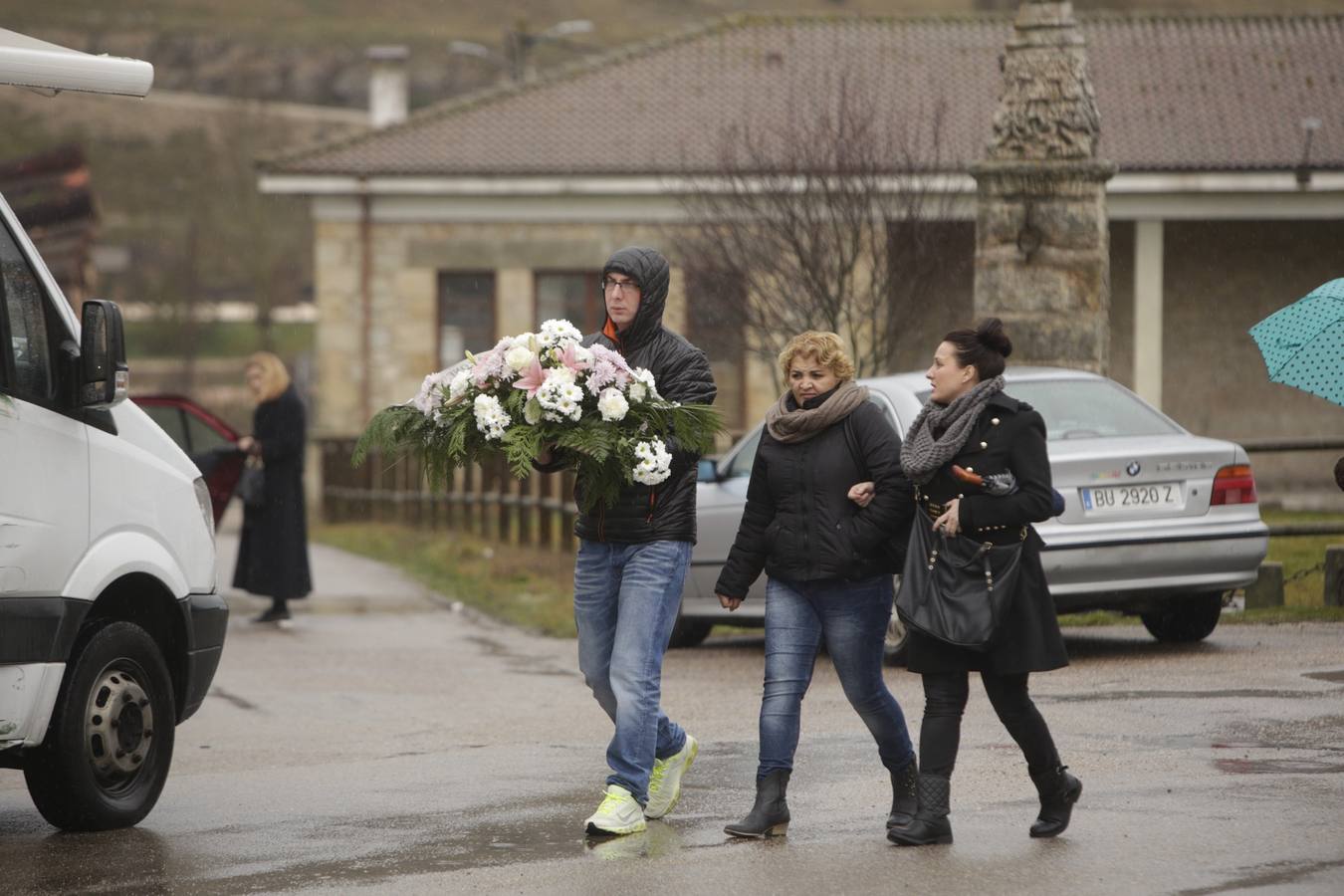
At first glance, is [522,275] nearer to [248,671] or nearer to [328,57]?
[248,671]

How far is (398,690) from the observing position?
11.3 m

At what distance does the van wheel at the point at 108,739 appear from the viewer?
22.7 ft

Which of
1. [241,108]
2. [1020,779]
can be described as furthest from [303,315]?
[1020,779]

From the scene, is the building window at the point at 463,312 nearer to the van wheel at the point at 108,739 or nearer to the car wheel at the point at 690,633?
the car wheel at the point at 690,633

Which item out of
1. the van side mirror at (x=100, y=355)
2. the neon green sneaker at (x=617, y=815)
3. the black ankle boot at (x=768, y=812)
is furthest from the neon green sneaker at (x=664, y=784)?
the van side mirror at (x=100, y=355)

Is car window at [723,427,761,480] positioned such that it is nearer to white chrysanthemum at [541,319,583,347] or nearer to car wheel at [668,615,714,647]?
car wheel at [668,615,714,647]

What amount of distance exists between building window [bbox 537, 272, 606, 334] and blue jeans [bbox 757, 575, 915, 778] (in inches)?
1074

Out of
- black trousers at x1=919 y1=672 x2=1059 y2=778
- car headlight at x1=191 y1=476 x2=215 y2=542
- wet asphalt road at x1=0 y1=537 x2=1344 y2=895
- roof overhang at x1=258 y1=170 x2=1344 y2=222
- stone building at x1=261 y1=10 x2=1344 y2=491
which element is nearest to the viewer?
wet asphalt road at x1=0 y1=537 x2=1344 y2=895

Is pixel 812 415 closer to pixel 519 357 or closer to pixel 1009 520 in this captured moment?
pixel 1009 520

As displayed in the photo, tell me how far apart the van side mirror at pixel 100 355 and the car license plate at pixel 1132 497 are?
5336mm

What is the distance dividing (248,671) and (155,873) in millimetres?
5965

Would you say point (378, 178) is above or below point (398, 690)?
above

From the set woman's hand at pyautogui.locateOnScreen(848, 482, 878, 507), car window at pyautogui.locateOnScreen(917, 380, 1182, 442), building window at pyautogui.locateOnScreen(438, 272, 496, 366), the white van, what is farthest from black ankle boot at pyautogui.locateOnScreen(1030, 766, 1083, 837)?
building window at pyautogui.locateOnScreen(438, 272, 496, 366)

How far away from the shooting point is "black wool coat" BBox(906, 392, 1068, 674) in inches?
255
